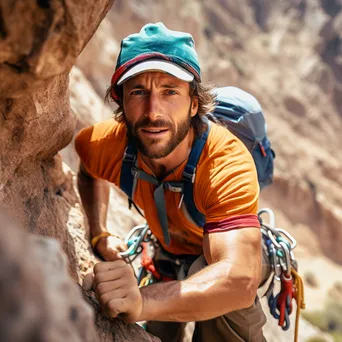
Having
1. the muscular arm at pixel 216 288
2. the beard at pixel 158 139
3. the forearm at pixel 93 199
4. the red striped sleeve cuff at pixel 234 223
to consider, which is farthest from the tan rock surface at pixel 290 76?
the muscular arm at pixel 216 288

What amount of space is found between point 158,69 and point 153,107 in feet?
0.80

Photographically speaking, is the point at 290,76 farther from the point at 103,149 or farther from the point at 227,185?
the point at 227,185

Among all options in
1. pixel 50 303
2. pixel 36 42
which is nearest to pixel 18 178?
pixel 36 42

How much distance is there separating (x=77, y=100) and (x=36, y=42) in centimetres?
531

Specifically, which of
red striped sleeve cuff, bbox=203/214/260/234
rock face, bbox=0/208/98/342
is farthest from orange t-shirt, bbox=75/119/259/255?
rock face, bbox=0/208/98/342

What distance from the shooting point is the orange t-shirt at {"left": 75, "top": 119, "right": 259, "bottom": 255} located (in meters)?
2.29

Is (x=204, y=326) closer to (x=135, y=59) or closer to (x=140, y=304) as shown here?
(x=140, y=304)

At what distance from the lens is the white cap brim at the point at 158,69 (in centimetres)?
250

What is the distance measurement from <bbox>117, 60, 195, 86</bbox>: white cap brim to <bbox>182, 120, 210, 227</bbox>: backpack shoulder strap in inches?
17.0

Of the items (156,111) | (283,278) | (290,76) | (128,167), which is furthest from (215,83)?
(290,76)

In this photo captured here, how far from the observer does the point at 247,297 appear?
6.91 ft

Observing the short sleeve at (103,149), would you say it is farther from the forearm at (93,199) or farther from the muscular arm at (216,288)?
the muscular arm at (216,288)

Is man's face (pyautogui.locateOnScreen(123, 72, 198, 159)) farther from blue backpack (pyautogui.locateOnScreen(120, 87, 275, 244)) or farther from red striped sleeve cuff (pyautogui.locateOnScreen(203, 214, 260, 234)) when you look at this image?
red striped sleeve cuff (pyautogui.locateOnScreen(203, 214, 260, 234))

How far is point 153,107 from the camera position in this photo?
259 centimetres
